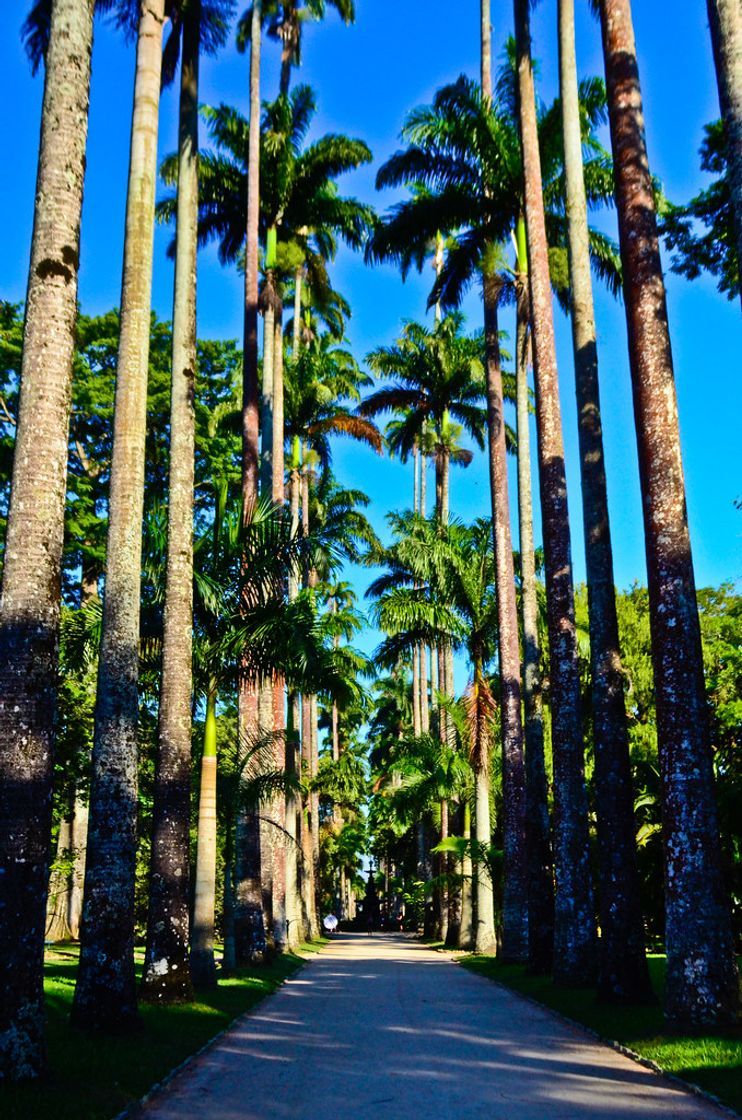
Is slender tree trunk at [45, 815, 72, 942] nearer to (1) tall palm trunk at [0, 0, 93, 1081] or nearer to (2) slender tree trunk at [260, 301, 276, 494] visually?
(2) slender tree trunk at [260, 301, 276, 494]

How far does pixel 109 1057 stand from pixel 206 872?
709cm

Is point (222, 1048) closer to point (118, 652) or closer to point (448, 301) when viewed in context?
point (118, 652)

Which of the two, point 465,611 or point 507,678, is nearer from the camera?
point 507,678

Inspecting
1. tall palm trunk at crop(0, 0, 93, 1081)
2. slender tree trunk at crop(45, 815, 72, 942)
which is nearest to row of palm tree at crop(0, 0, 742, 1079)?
tall palm trunk at crop(0, 0, 93, 1081)

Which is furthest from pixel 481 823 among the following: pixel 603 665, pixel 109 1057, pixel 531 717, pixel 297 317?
pixel 109 1057

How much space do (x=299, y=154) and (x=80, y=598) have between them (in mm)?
13901

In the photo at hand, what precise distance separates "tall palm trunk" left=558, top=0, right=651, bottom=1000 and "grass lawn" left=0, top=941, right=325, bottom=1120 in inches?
195

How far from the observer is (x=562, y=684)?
1616 centimetres

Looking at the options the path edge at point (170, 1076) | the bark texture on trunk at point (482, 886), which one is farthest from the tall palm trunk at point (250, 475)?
the bark texture on trunk at point (482, 886)

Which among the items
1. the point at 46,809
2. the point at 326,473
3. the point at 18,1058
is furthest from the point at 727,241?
the point at 326,473

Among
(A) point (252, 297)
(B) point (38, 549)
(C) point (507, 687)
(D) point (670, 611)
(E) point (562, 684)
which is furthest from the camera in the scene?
(A) point (252, 297)

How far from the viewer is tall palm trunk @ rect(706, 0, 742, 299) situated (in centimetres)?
849

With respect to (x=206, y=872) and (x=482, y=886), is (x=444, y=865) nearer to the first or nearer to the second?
(x=482, y=886)

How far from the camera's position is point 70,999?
13.2 m
